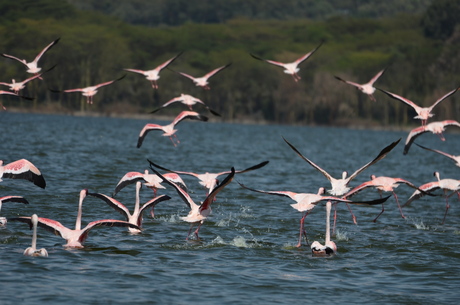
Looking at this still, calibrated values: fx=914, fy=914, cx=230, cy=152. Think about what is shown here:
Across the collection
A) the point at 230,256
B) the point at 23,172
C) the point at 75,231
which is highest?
the point at 23,172

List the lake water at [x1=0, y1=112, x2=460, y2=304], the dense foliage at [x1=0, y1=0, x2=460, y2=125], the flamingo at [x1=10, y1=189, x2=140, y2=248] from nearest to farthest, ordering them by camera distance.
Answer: the lake water at [x1=0, y1=112, x2=460, y2=304], the flamingo at [x1=10, y1=189, x2=140, y2=248], the dense foliage at [x1=0, y1=0, x2=460, y2=125]

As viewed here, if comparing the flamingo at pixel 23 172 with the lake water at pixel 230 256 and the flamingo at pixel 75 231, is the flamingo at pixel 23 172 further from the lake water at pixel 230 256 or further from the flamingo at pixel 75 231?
the flamingo at pixel 75 231

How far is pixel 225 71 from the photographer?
125875 millimetres

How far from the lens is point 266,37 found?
15950 centimetres

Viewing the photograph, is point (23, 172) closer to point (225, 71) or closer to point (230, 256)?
point (230, 256)

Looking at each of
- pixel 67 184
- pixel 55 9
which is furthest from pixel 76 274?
pixel 55 9

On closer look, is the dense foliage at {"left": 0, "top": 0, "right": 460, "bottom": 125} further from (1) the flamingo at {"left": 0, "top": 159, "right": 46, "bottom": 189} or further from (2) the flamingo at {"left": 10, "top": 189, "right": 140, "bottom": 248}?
(2) the flamingo at {"left": 10, "top": 189, "right": 140, "bottom": 248}

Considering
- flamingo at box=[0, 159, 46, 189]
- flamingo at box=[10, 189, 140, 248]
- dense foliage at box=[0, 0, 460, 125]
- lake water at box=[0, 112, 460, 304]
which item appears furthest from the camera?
dense foliage at box=[0, 0, 460, 125]

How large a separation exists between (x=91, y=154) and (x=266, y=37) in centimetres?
12182

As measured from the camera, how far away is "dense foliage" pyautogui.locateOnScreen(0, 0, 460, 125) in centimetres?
11544

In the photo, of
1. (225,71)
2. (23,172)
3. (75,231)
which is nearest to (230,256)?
(75,231)

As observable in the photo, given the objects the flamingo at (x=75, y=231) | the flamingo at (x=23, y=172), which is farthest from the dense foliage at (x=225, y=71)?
the flamingo at (x=75, y=231)

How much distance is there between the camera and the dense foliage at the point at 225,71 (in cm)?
11544

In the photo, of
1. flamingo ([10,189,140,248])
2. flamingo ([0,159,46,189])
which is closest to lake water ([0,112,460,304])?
flamingo ([10,189,140,248])
